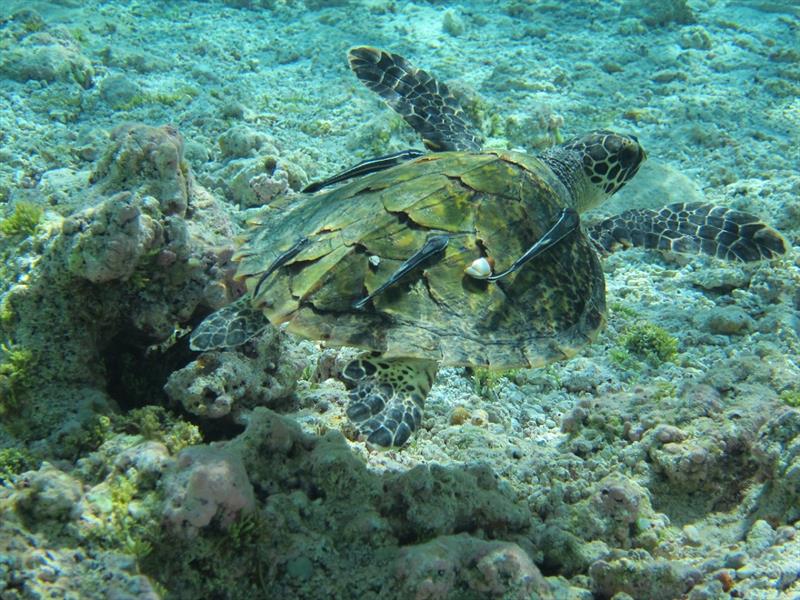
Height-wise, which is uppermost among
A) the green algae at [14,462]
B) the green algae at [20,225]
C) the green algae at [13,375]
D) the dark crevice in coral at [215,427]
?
the green algae at [20,225]

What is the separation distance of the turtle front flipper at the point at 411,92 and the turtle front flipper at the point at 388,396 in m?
2.63

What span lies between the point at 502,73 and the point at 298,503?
7095 mm

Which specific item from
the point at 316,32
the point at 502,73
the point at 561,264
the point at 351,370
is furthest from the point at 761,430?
the point at 316,32

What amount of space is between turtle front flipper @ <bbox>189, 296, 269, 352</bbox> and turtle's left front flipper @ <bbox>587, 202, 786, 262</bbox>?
2.57 m

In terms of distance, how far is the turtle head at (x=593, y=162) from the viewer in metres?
4.14

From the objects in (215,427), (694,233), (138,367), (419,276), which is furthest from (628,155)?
(138,367)

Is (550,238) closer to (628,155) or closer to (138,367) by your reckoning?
(628,155)

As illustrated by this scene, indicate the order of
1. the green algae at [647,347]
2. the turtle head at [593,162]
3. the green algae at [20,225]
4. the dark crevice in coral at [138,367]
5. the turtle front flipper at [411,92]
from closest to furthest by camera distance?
1. the dark crevice in coral at [138,367]
2. the green algae at [20,225]
3. the green algae at [647,347]
4. the turtle head at [593,162]
5. the turtle front flipper at [411,92]

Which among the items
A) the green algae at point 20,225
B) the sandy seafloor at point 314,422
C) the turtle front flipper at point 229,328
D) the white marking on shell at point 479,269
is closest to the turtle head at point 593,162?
the sandy seafloor at point 314,422

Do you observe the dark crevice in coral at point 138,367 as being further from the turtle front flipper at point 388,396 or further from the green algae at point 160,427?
the turtle front flipper at point 388,396

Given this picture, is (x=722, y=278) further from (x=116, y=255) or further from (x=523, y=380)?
(x=116, y=255)

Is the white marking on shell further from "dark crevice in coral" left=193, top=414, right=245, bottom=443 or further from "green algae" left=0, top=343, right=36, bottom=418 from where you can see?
"green algae" left=0, top=343, right=36, bottom=418

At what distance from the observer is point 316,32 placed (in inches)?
342

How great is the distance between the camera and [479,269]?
105 inches
